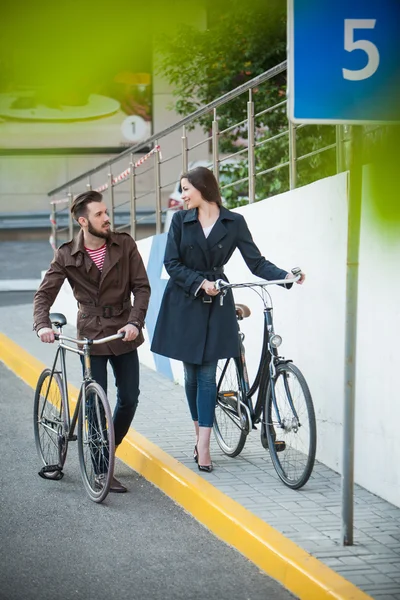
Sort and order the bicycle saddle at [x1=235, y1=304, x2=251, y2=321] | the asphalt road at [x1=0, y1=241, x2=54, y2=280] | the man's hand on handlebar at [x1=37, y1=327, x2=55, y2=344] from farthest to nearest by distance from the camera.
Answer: the asphalt road at [x1=0, y1=241, x2=54, y2=280] < the bicycle saddle at [x1=235, y1=304, x2=251, y2=321] < the man's hand on handlebar at [x1=37, y1=327, x2=55, y2=344]

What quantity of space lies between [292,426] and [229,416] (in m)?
0.90

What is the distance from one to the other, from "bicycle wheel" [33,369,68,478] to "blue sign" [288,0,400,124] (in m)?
3.04

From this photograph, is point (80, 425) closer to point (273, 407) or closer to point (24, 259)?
point (273, 407)

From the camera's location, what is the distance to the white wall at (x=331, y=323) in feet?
16.1

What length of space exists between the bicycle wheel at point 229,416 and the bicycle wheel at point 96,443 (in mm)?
935

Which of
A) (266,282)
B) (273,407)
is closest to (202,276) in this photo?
(266,282)

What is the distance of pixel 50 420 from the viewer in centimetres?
604

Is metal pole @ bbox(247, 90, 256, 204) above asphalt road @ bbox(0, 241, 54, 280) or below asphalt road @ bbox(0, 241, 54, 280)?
above

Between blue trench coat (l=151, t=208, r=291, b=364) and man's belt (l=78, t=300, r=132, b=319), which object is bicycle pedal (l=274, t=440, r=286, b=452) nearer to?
blue trench coat (l=151, t=208, r=291, b=364)

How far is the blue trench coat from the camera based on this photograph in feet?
18.6

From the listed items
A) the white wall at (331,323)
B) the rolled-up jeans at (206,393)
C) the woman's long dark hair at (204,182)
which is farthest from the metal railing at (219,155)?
the rolled-up jeans at (206,393)

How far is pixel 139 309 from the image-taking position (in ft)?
18.3

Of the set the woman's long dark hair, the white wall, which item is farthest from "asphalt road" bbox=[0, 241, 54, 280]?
the woman's long dark hair

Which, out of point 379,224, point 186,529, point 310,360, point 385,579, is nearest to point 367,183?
point 379,224
